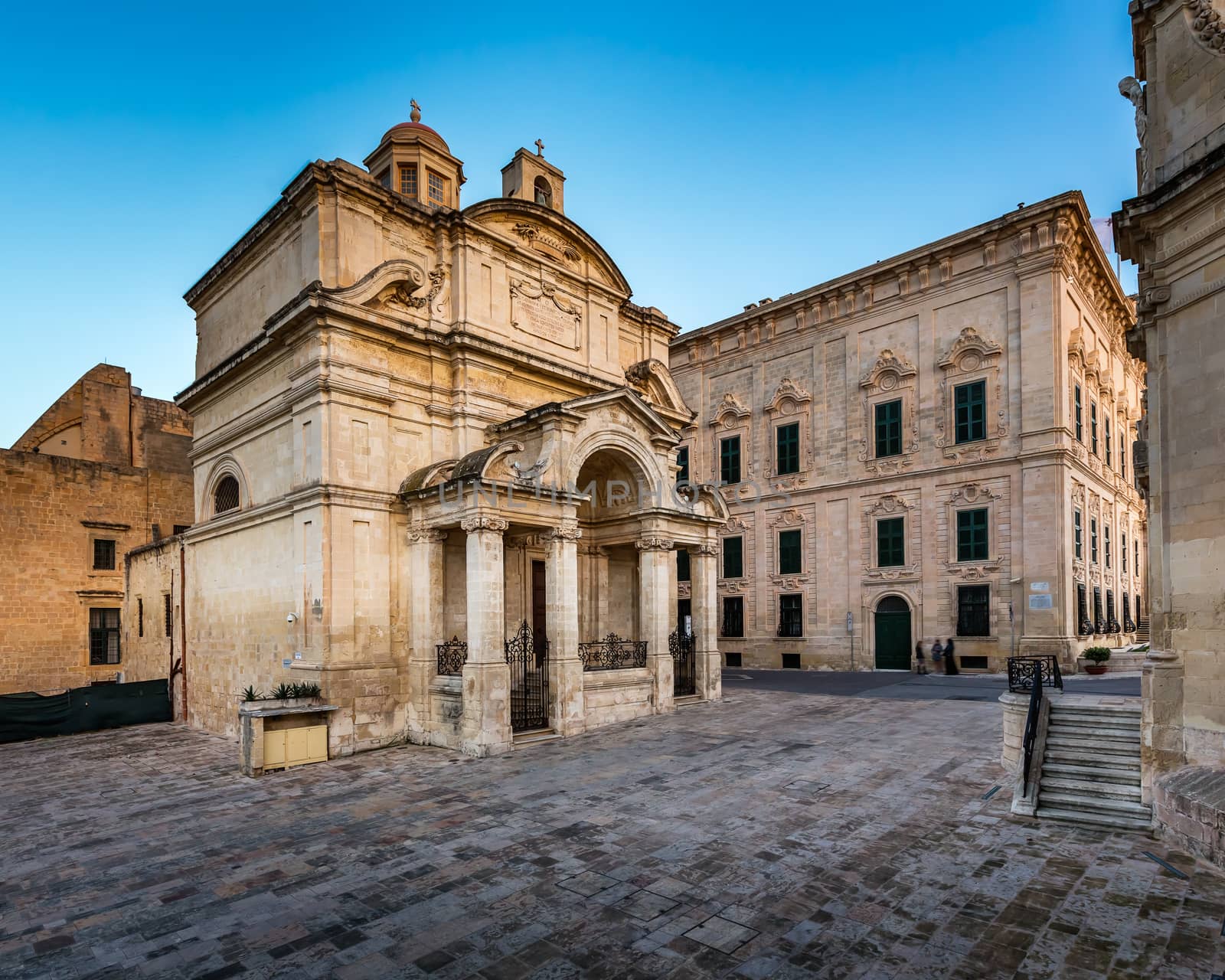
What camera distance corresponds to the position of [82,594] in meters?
26.6

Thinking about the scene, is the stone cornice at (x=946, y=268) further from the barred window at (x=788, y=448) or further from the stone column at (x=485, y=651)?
the stone column at (x=485, y=651)

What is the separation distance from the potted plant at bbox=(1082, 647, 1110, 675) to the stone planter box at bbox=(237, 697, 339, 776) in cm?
2154

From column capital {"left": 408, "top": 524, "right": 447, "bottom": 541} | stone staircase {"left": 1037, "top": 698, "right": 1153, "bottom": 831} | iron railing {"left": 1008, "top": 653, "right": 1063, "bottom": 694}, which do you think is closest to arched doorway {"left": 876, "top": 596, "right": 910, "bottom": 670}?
iron railing {"left": 1008, "top": 653, "right": 1063, "bottom": 694}

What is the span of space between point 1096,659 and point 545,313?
19.6 meters

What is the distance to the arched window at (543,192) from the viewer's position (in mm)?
20203

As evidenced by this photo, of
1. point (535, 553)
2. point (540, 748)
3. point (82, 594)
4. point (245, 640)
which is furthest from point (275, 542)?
point (82, 594)

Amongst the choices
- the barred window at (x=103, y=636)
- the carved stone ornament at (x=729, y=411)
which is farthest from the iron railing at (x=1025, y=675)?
the barred window at (x=103, y=636)

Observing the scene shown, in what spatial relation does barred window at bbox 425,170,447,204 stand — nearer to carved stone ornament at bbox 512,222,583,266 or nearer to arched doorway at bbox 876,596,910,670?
carved stone ornament at bbox 512,222,583,266

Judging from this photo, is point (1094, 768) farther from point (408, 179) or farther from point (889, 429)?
point (889, 429)

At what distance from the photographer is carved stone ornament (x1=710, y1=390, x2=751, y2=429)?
32.3 meters

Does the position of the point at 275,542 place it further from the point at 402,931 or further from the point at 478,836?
the point at 402,931

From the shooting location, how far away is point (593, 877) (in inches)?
288

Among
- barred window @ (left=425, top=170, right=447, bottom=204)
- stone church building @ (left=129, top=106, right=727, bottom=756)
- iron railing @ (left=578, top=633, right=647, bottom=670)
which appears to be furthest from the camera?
barred window @ (left=425, top=170, right=447, bottom=204)

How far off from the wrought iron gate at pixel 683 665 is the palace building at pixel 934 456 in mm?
7081
